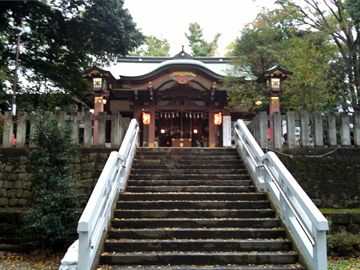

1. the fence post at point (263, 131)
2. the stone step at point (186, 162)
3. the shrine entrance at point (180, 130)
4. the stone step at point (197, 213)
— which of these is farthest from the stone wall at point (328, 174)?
the shrine entrance at point (180, 130)

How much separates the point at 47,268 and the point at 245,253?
12.2 ft

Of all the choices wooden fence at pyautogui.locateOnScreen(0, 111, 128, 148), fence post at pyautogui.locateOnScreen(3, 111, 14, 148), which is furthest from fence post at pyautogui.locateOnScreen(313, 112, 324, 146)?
fence post at pyautogui.locateOnScreen(3, 111, 14, 148)

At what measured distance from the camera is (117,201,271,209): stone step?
221 inches

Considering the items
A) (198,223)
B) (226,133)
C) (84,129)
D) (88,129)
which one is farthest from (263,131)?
(226,133)

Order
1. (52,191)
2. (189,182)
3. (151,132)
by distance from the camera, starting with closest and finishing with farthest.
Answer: (52,191) → (189,182) → (151,132)

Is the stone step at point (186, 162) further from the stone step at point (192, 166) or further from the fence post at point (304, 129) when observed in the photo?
the fence post at point (304, 129)

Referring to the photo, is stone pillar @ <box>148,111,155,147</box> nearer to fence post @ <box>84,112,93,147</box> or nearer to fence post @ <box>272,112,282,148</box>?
fence post @ <box>84,112,93,147</box>

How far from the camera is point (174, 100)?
1492cm

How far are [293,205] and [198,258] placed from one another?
1.73m

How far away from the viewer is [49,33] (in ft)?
36.9

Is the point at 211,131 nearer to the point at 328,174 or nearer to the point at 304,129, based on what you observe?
the point at 304,129

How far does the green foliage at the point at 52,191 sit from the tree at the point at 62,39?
565 centimetres

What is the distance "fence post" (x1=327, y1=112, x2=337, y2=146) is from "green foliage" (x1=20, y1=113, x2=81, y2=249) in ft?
21.0

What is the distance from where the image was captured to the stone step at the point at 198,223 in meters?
5.11
